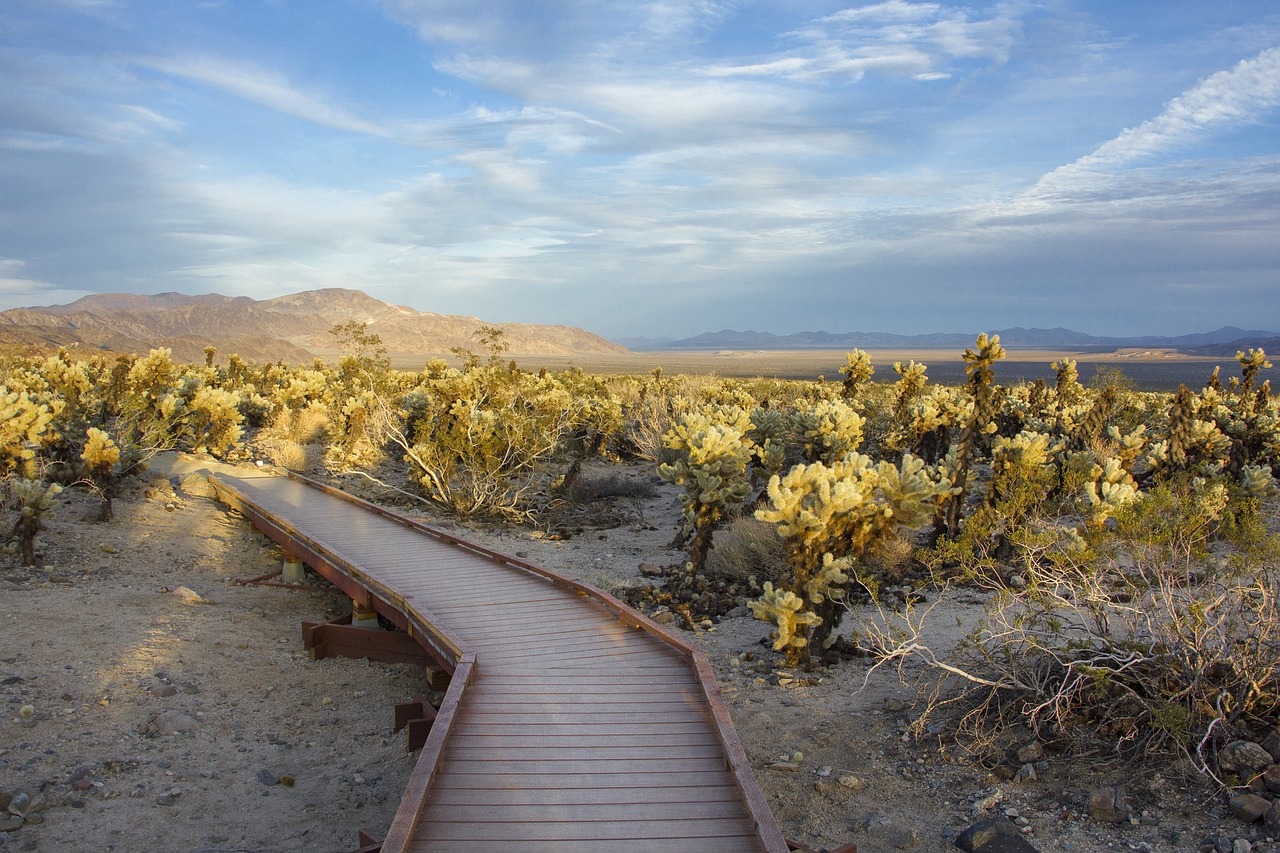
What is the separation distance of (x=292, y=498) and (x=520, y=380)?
21.1ft

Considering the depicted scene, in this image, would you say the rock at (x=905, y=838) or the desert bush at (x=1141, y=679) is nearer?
the rock at (x=905, y=838)

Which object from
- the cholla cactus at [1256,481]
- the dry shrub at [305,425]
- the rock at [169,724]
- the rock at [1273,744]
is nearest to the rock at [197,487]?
the dry shrub at [305,425]

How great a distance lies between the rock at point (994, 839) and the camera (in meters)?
4.50

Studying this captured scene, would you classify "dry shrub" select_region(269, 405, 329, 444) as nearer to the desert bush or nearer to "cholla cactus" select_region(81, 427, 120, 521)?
"cholla cactus" select_region(81, 427, 120, 521)

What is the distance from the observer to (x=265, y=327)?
452 ft

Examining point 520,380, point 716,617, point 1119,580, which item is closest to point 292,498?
point 520,380

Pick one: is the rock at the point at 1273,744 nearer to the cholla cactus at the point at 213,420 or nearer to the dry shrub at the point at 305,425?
the cholla cactus at the point at 213,420

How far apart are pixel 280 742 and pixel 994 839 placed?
16.8ft

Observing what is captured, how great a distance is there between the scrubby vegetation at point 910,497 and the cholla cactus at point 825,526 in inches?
1.0

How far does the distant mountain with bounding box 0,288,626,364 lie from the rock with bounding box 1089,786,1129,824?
71575mm

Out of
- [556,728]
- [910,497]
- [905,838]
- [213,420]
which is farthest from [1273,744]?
[213,420]

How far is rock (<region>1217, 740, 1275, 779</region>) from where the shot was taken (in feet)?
15.1

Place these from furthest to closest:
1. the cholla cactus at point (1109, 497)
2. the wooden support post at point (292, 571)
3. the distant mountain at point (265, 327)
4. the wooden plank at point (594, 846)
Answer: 1. the distant mountain at point (265, 327)
2. the wooden support post at point (292, 571)
3. the cholla cactus at point (1109, 497)
4. the wooden plank at point (594, 846)

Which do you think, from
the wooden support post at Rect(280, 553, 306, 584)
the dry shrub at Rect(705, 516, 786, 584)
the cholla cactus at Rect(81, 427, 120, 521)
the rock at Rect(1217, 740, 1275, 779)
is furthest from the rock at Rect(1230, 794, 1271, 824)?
the cholla cactus at Rect(81, 427, 120, 521)
